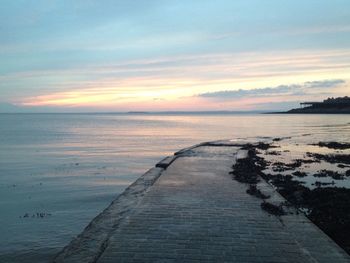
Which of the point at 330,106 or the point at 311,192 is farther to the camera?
the point at 330,106

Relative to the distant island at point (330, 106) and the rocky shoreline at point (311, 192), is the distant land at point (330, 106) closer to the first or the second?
Result: the distant island at point (330, 106)

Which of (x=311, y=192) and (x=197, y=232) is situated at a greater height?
(x=197, y=232)

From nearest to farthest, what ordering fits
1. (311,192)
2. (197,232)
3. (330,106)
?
(197,232), (311,192), (330,106)

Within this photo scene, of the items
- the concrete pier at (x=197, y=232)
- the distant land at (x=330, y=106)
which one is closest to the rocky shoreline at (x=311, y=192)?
the concrete pier at (x=197, y=232)

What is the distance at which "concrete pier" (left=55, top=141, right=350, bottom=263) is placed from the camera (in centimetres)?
611

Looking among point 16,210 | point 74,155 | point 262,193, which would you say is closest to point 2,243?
point 16,210

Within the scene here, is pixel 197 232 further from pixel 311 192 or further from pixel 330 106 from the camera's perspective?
pixel 330 106

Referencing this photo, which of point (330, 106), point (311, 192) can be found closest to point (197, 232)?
point (311, 192)

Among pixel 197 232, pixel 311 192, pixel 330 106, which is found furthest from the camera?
pixel 330 106

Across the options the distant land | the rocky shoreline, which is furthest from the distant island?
the rocky shoreline

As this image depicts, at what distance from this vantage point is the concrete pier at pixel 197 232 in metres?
6.11

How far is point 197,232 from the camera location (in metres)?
7.22

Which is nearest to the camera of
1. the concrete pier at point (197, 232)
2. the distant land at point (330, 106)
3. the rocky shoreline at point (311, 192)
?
the concrete pier at point (197, 232)

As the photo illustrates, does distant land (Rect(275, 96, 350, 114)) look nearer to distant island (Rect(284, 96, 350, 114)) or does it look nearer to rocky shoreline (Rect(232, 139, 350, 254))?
distant island (Rect(284, 96, 350, 114))
